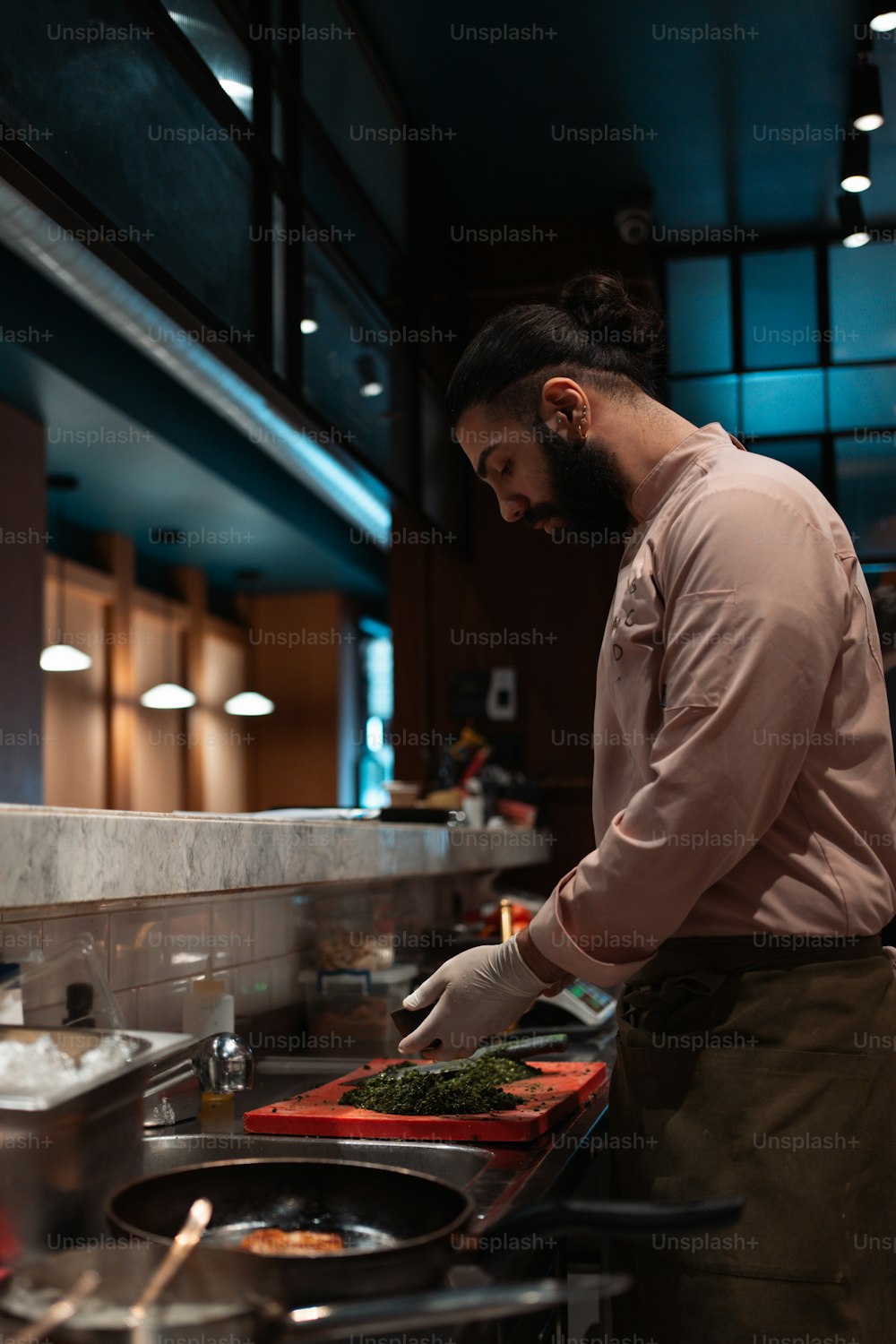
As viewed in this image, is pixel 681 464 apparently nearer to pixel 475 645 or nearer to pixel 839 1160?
pixel 839 1160

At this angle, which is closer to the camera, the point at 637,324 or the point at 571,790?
the point at 637,324

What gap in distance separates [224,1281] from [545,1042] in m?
1.18

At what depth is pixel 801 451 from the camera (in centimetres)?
552

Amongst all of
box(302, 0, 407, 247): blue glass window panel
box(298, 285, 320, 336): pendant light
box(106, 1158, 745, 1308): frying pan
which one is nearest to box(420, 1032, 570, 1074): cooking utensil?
box(106, 1158, 745, 1308): frying pan

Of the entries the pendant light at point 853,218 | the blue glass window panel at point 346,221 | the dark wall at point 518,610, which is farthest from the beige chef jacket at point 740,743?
the dark wall at point 518,610

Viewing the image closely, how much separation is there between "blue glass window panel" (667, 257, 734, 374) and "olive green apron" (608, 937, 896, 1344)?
453cm

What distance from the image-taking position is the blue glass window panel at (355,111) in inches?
135

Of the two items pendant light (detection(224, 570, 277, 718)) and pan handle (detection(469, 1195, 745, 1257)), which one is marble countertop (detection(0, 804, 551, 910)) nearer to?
pan handle (detection(469, 1195, 745, 1257))

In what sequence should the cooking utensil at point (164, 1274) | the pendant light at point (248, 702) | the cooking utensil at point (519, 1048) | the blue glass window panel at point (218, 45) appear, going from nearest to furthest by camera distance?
1. the cooking utensil at point (164, 1274)
2. the cooking utensil at point (519, 1048)
3. the blue glass window panel at point (218, 45)
4. the pendant light at point (248, 702)

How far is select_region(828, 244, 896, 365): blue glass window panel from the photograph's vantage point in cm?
537

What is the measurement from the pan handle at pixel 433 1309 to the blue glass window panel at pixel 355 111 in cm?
327

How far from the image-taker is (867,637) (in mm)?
1341

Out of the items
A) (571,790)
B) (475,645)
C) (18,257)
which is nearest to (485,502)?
(475,645)

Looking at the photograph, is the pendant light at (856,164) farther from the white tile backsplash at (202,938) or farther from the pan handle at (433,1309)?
the pan handle at (433,1309)
